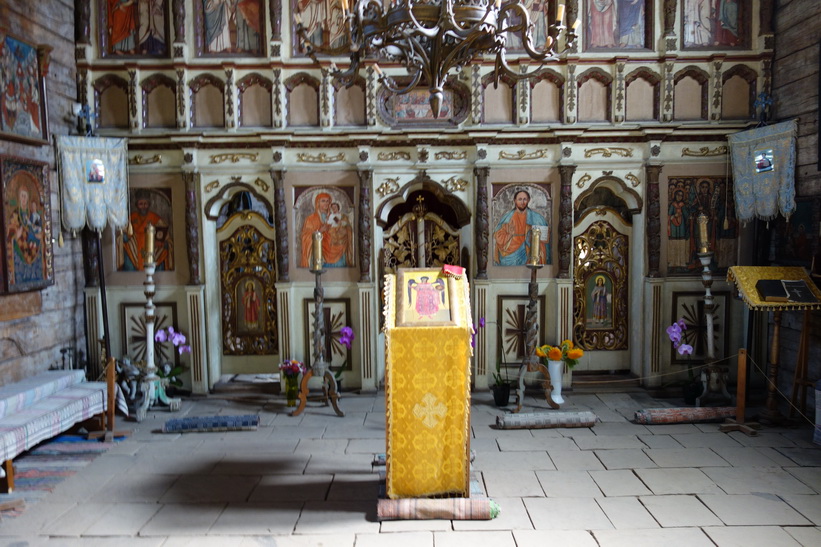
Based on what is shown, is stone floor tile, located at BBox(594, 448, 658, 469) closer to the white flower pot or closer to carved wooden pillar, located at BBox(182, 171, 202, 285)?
the white flower pot

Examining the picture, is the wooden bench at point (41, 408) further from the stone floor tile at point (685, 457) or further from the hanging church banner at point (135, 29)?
the stone floor tile at point (685, 457)

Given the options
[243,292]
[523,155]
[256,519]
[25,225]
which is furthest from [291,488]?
[523,155]

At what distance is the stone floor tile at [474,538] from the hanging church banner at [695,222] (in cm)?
490

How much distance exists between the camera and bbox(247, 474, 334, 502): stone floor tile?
509 centimetres

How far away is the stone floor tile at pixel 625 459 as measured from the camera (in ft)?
18.5

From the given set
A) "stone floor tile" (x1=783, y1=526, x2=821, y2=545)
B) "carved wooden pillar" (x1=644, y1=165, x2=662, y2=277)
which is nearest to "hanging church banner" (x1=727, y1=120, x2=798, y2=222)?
"carved wooden pillar" (x1=644, y1=165, x2=662, y2=277)

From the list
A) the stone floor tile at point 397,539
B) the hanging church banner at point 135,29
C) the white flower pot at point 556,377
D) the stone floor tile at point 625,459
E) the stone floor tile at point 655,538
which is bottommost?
the stone floor tile at point 655,538

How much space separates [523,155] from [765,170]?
286cm

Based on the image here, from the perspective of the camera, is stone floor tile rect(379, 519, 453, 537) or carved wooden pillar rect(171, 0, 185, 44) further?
carved wooden pillar rect(171, 0, 185, 44)

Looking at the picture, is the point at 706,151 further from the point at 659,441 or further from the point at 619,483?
the point at 619,483

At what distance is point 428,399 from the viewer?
4.61 meters

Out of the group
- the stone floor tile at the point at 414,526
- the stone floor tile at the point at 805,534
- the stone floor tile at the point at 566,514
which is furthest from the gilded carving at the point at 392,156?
the stone floor tile at the point at 805,534

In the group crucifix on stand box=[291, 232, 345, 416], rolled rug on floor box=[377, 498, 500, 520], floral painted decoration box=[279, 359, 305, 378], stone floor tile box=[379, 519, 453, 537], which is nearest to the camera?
stone floor tile box=[379, 519, 453, 537]

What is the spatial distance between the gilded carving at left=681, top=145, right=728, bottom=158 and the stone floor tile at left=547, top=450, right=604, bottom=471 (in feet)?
13.8
